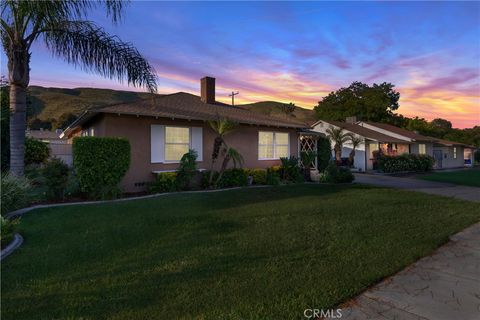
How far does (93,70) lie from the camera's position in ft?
31.0

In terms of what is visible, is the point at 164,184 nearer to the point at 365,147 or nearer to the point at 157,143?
the point at 157,143

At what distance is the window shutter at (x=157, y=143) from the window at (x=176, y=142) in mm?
198

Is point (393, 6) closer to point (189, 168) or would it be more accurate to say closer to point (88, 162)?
point (189, 168)

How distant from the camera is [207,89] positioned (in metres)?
17.0

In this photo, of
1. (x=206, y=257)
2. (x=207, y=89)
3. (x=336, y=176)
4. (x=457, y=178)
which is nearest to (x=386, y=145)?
(x=457, y=178)

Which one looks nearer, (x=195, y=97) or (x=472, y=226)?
(x=472, y=226)

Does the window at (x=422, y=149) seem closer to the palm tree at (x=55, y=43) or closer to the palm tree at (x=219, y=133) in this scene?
the palm tree at (x=219, y=133)

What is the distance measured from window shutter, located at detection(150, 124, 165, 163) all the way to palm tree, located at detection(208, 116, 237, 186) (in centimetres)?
202

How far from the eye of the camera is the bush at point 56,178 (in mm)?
8734

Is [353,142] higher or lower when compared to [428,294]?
higher

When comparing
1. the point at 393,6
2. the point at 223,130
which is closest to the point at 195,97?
the point at 223,130

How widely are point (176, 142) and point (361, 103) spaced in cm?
4659

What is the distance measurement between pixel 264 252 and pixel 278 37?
9.32 metres

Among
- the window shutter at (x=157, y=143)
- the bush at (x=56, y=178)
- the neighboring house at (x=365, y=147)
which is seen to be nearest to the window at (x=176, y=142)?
the window shutter at (x=157, y=143)
